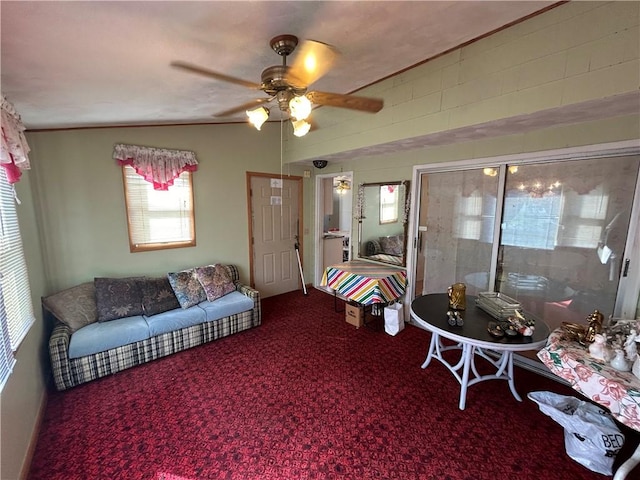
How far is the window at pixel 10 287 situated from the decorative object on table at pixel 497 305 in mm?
3192

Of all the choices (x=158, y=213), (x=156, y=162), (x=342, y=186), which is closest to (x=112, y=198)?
(x=158, y=213)

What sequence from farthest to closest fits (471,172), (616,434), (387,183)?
1. (387,183)
2. (471,172)
3. (616,434)

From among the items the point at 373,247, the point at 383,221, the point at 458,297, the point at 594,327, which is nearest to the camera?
the point at 594,327

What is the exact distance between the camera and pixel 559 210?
238 centimetres

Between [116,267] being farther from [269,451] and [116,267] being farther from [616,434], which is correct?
[616,434]

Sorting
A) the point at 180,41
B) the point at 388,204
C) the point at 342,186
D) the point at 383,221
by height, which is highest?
the point at 180,41

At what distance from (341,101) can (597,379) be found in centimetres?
226

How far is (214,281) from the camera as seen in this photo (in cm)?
336

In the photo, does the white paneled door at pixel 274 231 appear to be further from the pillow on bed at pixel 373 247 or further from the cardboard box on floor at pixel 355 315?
the cardboard box on floor at pixel 355 315

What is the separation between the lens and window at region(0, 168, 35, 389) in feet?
5.06

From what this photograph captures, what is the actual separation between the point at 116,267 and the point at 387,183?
3.43 metres

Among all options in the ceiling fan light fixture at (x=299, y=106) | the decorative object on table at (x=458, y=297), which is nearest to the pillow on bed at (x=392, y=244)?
the decorative object on table at (x=458, y=297)

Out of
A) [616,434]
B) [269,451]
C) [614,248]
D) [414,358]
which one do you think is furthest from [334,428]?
[614,248]

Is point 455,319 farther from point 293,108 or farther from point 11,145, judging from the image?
point 11,145
